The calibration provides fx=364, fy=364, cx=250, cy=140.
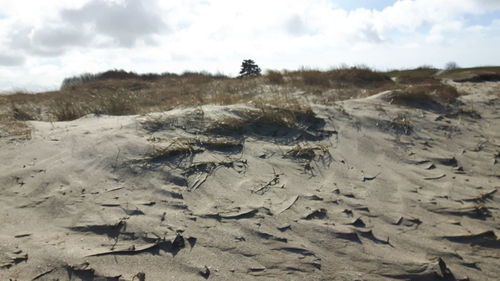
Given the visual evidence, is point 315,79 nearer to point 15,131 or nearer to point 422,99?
point 422,99

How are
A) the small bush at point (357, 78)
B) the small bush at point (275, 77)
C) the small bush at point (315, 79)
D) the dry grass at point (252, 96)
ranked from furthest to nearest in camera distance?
the small bush at point (357, 78) → the small bush at point (275, 77) → the small bush at point (315, 79) → the dry grass at point (252, 96)

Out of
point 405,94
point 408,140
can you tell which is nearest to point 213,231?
point 408,140

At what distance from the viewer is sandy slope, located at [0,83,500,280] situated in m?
2.39

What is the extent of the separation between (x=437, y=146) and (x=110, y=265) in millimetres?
4311

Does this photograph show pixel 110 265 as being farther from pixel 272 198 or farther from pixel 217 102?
pixel 217 102

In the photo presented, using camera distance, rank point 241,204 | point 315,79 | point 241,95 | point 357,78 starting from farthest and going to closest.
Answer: point 357,78 → point 315,79 → point 241,95 → point 241,204

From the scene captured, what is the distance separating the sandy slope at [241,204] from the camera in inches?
94.0

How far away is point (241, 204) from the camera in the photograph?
3.10m

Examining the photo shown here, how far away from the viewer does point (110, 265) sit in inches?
91.1

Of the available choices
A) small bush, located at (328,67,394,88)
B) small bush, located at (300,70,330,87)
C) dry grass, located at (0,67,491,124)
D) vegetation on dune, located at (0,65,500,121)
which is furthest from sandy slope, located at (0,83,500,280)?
small bush, located at (328,67,394,88)

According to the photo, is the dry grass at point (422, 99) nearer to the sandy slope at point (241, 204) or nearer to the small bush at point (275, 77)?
the sandy slope at point (241, 204)

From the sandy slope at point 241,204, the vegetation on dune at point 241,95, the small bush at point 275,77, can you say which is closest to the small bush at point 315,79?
the vegetation on dune at point 241,95

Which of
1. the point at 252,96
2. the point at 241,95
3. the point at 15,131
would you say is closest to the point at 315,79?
the point at 252,96

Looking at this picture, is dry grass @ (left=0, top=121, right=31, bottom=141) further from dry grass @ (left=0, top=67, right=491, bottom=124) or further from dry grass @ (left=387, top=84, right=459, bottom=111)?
dry grass @ (left=387, top=84, right=459, bottom=111)
